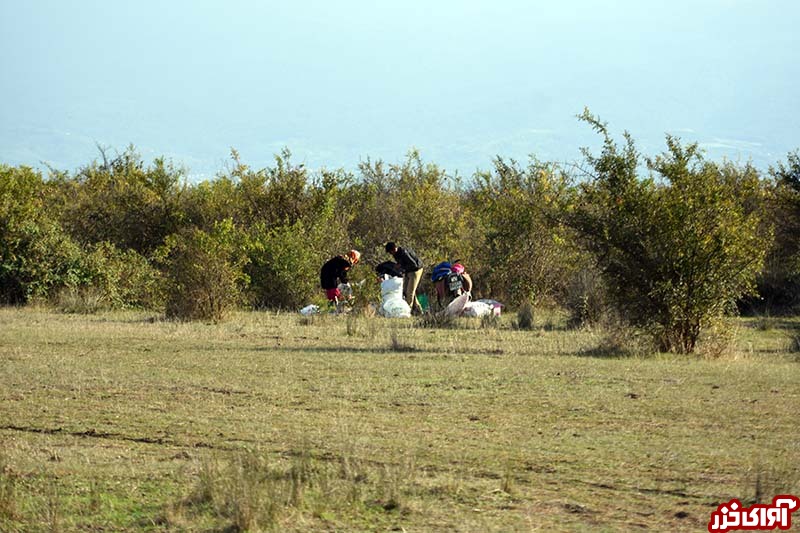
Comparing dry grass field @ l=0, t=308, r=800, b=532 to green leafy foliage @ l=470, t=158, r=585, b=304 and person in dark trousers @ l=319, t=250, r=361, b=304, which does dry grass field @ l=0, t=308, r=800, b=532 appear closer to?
person in dark trousers @ l=319, t=250, r=361, b=304

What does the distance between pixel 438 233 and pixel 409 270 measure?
22.5ft

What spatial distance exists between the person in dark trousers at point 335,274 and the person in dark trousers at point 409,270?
930 mm

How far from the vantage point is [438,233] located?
101ft

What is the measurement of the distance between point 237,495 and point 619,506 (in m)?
2.39

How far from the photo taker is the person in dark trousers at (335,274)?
24.0 m

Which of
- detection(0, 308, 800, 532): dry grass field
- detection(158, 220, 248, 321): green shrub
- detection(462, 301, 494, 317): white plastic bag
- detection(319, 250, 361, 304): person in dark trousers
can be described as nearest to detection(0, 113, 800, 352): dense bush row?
detection(158, 220, 248, 321): green shrub

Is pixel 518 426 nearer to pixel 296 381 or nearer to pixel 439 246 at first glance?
pixel 296 381

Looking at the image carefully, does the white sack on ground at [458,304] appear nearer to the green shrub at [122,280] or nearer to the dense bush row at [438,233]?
the dense bush row at [438,233]

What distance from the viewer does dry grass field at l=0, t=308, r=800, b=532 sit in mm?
7145

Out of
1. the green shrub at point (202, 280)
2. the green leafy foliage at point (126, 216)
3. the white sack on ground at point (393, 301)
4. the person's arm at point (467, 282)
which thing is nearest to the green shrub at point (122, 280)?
the green shrub at point (202, 280)

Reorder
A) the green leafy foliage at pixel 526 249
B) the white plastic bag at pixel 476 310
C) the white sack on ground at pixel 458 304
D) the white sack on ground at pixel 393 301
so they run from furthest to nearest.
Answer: the green leafy foliage at pixel 526 249
the white sack on ground at pixel 393 301
the white plastic bag at pixel 476 310
the white sack on ground at pixel 458 304

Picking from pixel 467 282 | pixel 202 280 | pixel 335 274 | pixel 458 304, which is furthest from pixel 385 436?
pixel 467 282

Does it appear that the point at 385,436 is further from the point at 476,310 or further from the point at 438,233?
the point at 438,233

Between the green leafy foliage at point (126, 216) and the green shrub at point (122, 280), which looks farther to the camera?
the green leafy foliage at point (126, 216)
